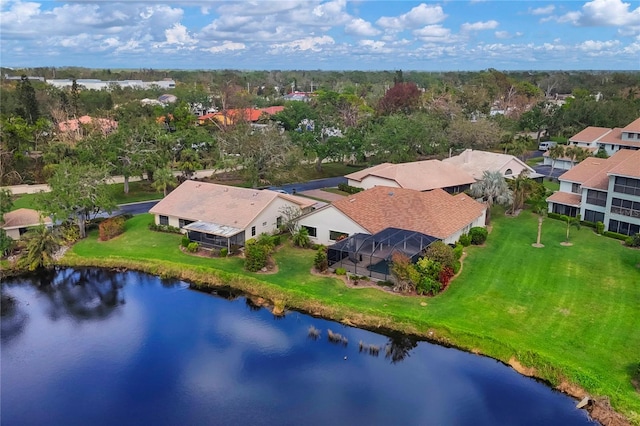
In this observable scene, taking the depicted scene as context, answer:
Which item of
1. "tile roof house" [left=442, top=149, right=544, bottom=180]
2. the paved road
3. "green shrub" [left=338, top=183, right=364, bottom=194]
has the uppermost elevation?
"tile roof house" [left=442, top=149, right=544, bottom=180]

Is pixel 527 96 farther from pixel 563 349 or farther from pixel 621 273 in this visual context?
pixel 563 349

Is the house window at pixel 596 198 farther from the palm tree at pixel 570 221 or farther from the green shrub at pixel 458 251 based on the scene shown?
the green shrub at pixel 458 251

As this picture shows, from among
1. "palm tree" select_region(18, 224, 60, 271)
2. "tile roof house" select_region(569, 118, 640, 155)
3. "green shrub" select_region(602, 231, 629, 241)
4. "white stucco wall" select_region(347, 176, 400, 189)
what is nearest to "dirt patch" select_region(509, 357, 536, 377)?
"green shrub" select_region(602, 231, 629, 241)

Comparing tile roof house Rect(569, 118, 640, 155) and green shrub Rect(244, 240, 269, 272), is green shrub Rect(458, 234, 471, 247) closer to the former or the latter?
green shrub Rect(244, 240, 269, 272)

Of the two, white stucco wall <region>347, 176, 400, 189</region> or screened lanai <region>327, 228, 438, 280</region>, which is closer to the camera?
screened lanai <region>327, 228, 438, 280</region>

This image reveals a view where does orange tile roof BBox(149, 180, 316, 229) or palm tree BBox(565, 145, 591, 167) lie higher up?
palm tree BBox(565, 145, 591, 167)

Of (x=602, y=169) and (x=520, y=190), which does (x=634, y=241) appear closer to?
(x=602, y=169)

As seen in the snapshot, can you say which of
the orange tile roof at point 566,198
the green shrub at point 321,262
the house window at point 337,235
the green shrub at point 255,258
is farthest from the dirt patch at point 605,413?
the orange tile roof at point 566,198
